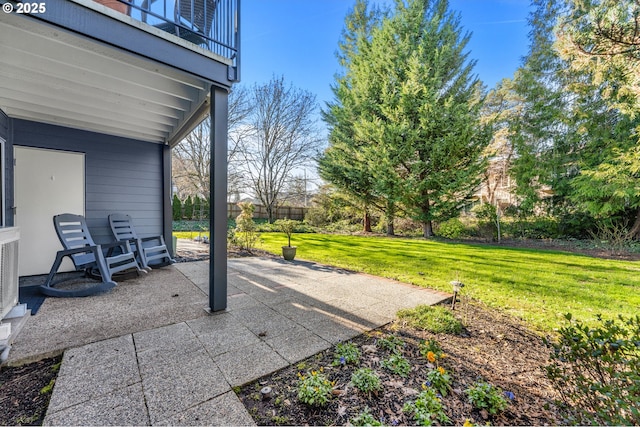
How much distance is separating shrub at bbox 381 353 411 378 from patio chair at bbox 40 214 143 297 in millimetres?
3420

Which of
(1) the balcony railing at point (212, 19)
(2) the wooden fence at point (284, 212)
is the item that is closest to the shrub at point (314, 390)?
(1) the balcony railing at point (212, 19)

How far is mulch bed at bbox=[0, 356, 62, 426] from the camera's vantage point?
142 cm

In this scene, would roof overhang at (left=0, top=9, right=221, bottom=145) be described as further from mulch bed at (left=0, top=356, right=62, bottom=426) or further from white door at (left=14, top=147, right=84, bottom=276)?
mulch bed at (left=0, top=356, right=62, bottom=426)

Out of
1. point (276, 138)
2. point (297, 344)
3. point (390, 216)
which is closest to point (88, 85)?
point (297, 344)

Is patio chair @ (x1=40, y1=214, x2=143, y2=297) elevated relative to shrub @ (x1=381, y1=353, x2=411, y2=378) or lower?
elevated

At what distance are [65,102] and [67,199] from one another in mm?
1627

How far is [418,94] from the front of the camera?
9617 mm

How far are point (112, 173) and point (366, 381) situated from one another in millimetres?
5252

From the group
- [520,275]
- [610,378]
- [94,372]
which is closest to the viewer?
[610,378]

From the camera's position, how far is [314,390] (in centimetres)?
153

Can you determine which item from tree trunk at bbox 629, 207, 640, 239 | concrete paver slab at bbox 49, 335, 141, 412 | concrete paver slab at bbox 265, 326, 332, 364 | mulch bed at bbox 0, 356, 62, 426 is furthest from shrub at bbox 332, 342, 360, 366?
tree trunk at bbox 629, 207, 640, 239

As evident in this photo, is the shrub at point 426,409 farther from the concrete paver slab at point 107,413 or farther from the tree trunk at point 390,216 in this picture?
the tree trunk at point 390,216

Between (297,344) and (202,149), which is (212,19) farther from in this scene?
(202,149)

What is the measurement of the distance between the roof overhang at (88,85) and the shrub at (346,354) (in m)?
2.79
